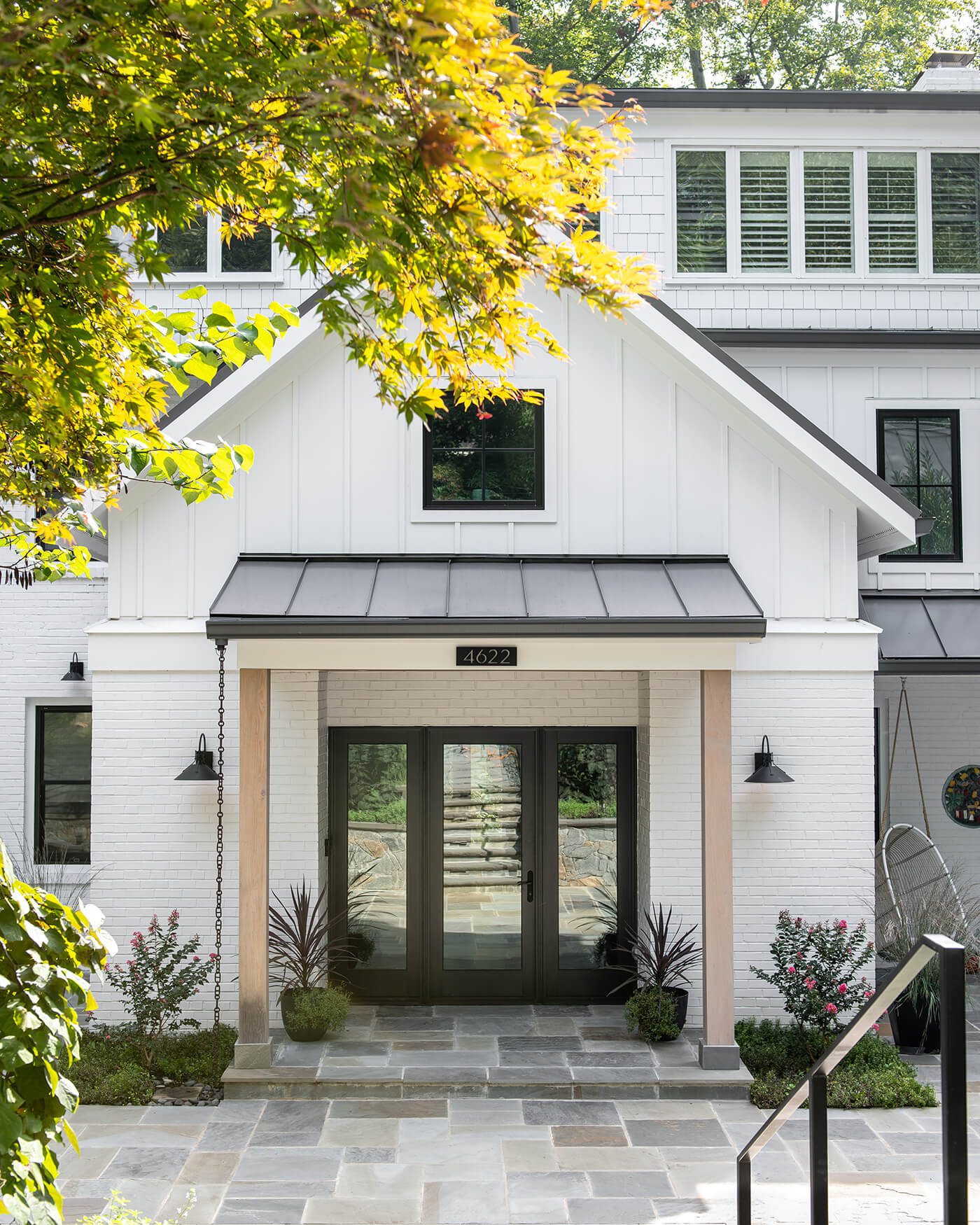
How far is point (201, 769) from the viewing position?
8.95 m

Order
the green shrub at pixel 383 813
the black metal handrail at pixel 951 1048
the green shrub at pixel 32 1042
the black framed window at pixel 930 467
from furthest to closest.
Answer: the black framed window at pixel 930 467, the green shrub at pixel 383 813, the green shrub at pixel 32 1042, the black metal handrail at pixel 951 1048

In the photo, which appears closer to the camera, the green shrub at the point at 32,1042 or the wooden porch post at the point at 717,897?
the green shrub at the point at 32,1042

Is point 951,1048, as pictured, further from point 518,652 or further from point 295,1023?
point 295,1023

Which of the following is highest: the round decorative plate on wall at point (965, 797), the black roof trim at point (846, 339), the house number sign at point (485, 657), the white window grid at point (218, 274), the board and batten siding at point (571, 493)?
the white window grid at point (218, 274)

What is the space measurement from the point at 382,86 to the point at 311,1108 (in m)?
7.17

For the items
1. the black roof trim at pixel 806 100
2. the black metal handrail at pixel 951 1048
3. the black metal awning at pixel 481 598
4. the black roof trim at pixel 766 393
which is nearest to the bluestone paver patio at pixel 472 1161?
the black metal awning at pixel 481 598

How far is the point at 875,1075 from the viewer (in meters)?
8.22

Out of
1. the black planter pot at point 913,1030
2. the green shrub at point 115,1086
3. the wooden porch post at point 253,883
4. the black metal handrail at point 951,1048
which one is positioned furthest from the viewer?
the black planter pot at point 913,1030

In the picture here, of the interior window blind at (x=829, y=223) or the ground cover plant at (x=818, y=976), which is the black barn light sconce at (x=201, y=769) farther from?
the interior window blind at (x=829, y=223)

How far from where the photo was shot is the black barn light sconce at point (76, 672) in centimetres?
1116

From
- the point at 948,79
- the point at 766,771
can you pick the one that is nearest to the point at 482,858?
the point at 766,771

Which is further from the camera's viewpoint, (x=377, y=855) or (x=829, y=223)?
(x=829, y=223)

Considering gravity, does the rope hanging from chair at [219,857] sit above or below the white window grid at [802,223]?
below

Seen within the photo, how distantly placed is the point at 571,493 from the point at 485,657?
64.7 inches
